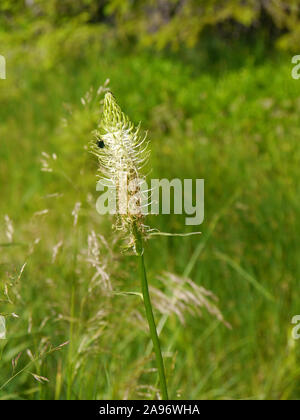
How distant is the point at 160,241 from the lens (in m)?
2.97

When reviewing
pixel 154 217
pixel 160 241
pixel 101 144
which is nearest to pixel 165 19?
pixel 154 217

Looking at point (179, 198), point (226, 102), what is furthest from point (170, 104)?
point (179, 198)

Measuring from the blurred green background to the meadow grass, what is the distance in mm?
13

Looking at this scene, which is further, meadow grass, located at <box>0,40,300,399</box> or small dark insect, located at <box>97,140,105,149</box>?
meadow grass, located at <box>0,40,300,399</box>

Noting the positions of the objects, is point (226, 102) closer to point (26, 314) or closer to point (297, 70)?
point (297, 70)

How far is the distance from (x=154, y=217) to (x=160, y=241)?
19 cm

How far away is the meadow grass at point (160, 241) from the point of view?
1.68 m

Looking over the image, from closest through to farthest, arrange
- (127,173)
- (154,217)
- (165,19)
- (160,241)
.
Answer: (127,173) < (160,241) < (154,217) < (165,19)

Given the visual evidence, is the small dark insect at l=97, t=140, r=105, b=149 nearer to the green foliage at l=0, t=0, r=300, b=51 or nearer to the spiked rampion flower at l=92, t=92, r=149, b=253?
the spiked rampion flower at l=92, t=92, r=149, b=253

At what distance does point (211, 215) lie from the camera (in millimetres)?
3035

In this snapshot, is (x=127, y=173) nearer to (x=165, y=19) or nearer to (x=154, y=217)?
(x=154, y=217)

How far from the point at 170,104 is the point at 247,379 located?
3393 millimetres

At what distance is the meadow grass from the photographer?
1.68 m

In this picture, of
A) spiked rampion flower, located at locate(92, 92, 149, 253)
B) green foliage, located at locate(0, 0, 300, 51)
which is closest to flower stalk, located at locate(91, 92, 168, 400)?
spiked rampion flower, located at locate(92, 92, 149, 253)
